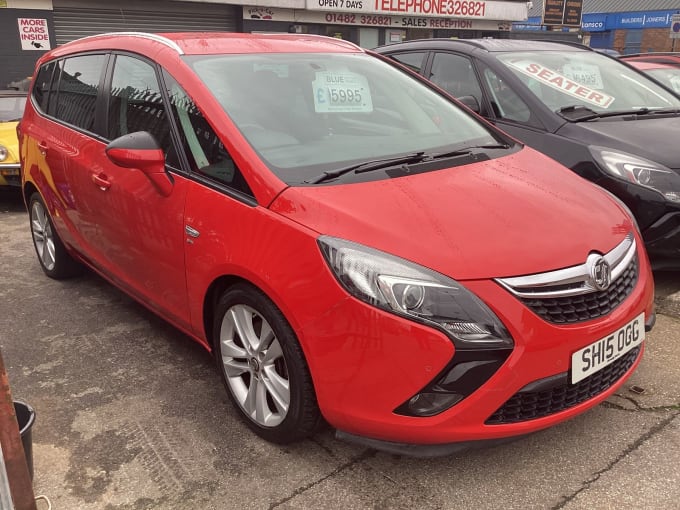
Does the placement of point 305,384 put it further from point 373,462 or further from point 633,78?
Result: point 633,78

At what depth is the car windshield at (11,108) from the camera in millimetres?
7838

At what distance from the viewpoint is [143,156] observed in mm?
2734

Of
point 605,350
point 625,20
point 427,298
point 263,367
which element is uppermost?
point 625,20

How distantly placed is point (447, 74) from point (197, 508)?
3.96 meters

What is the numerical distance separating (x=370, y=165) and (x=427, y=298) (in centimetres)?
81

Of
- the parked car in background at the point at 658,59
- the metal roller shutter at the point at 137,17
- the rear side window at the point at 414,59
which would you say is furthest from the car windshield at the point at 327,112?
the metal roller shutter at the point at 137,17

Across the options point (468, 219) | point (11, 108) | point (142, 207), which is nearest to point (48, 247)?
A: point (142, 207)

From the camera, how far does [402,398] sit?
209cm

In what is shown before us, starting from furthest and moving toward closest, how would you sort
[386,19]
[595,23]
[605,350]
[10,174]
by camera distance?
1. [595,23]
2. [386,19]
3. [10,174]
4. [605,350]

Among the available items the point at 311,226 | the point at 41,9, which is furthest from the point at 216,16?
the point at 311,226

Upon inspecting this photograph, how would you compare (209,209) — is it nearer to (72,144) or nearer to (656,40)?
(72,144)

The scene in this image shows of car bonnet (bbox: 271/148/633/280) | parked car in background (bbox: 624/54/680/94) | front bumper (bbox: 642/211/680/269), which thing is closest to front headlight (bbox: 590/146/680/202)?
front bumper (bbox: 642/211/680/269)

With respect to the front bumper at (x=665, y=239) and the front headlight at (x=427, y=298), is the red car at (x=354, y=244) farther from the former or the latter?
the front bumper at (x=665, y=239)

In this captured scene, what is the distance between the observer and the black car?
12.5ft
